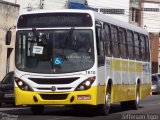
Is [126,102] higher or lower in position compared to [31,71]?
lower

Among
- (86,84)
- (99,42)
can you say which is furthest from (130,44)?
(86,84)

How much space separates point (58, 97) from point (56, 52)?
1.39 m

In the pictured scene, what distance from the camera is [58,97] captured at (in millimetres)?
18453

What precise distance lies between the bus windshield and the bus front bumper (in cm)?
68

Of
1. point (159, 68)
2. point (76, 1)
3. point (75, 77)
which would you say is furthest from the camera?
point (159, 68)

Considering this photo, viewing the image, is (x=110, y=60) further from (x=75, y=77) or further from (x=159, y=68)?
(x=159, y=68)

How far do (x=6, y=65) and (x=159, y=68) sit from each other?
1303 inches

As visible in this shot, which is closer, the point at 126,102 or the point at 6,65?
the point at 126,102

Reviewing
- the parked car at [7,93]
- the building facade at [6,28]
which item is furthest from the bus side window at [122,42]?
the building facade at [6,28]

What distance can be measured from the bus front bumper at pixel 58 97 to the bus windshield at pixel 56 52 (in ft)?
2.24

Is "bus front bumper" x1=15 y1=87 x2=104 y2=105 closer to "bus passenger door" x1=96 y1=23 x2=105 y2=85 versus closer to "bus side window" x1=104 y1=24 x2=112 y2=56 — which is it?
"bus passenger door" x1=96 y1=23 x2=105 y2=85

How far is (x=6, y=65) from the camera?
38875 mm

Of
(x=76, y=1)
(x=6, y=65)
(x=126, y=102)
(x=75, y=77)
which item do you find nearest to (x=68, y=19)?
(x=75, y=77)

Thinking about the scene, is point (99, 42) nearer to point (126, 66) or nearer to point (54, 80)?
point (54, 80)
